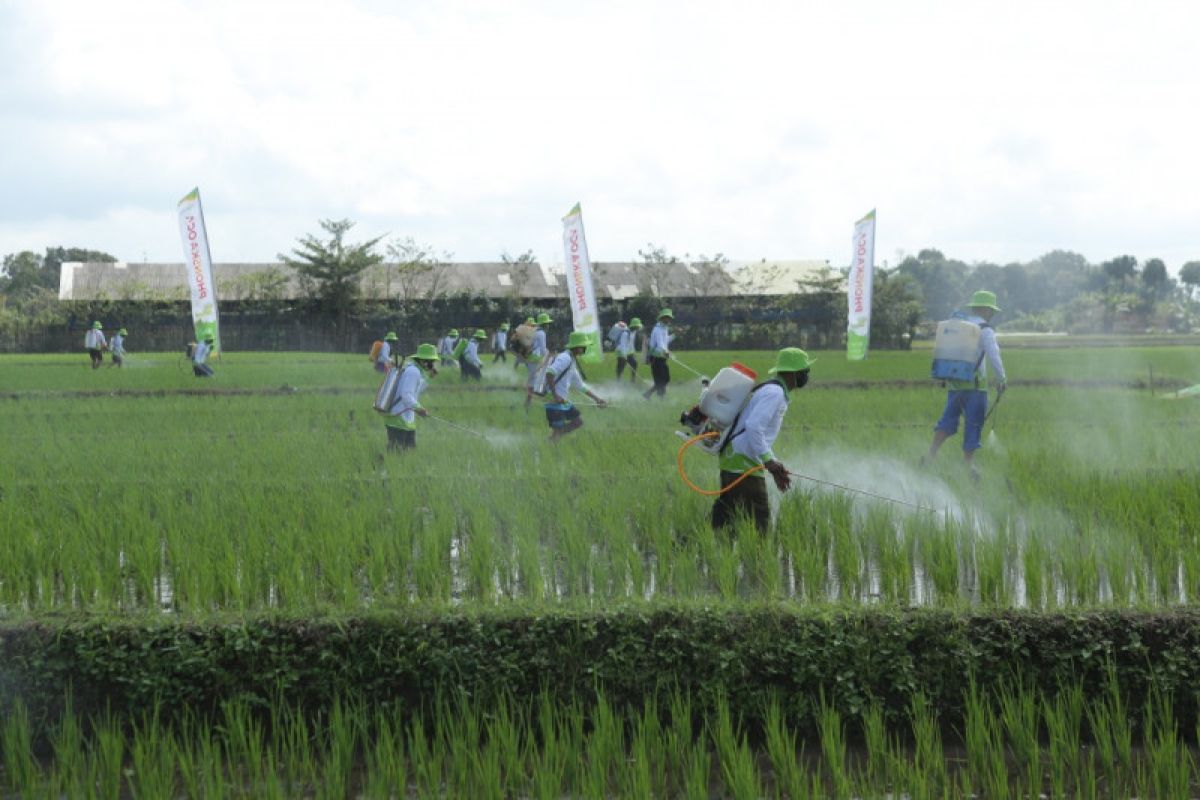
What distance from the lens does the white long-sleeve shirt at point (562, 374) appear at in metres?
11.5

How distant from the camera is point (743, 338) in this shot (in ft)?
141

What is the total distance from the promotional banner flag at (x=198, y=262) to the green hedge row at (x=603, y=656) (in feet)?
62.7

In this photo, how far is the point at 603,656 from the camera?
4617 millimetres

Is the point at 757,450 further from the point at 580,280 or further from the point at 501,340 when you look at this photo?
the point at 501,340

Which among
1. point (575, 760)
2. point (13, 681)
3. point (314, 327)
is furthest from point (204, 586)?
point (314, 327)

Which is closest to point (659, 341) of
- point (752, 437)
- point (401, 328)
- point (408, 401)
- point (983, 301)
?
point (408, 401)

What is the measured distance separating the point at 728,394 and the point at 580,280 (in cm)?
1639

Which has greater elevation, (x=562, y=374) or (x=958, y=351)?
(x=958, y=351)

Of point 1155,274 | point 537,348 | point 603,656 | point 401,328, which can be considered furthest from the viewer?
point 1155,274

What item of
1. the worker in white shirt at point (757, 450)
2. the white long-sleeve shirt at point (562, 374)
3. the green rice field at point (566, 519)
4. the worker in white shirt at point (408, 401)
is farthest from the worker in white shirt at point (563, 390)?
the worker in white shirt at point (757, 450)

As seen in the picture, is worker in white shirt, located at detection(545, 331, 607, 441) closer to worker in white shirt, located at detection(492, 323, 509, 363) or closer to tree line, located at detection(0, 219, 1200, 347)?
worker in white shirt, located at detection(492, 323, 509, 363)

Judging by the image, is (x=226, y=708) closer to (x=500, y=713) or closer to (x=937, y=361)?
(x=500, y=713)

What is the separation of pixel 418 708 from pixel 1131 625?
2838 mm

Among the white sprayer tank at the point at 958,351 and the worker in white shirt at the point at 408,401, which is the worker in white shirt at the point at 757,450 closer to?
the white sprayer tank at the point at 958,351
